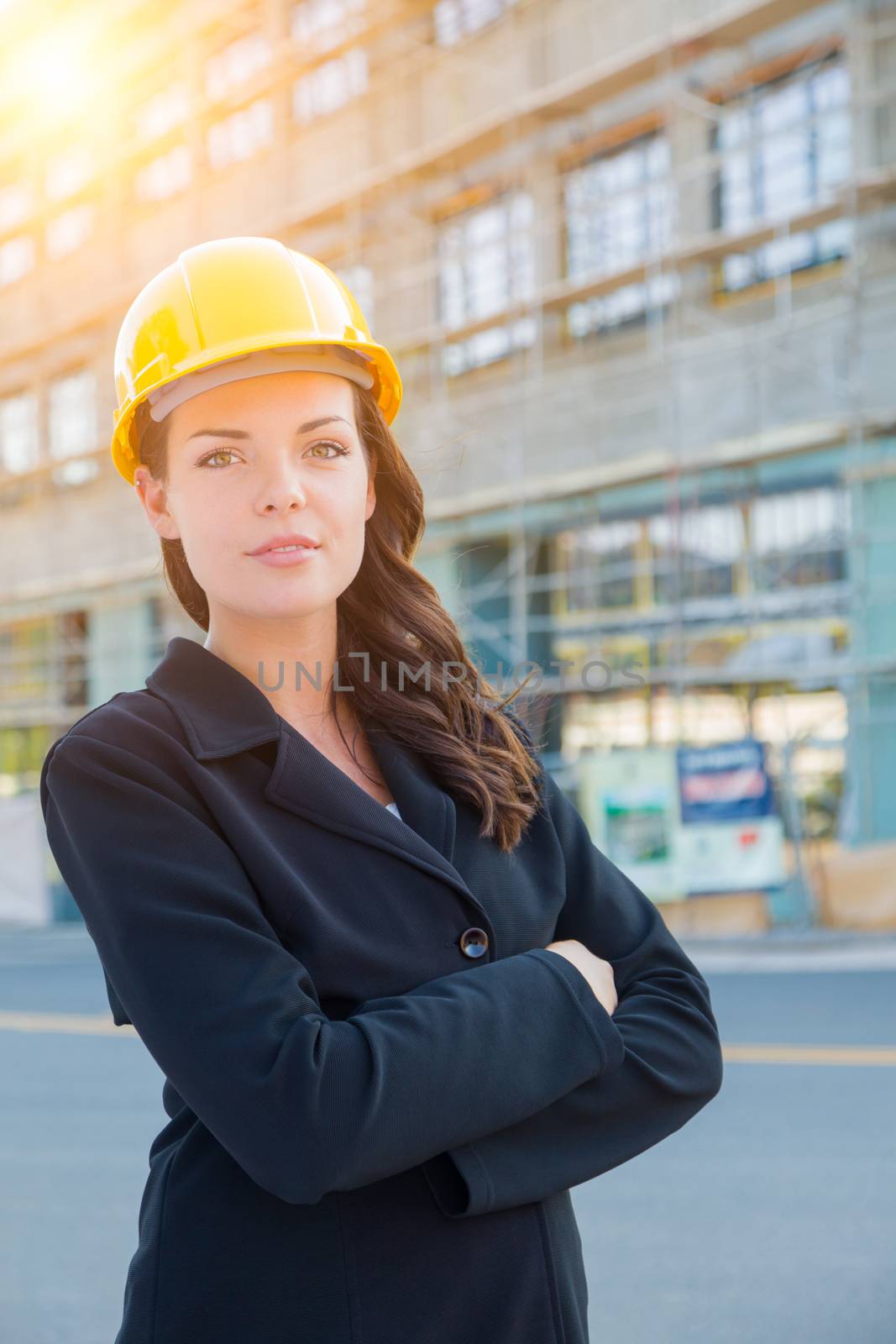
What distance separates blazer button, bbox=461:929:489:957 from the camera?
1.73 metres

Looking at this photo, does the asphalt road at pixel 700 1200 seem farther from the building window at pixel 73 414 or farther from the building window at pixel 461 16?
the building window at pixel 73 414

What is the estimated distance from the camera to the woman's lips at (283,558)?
1748 millimetres

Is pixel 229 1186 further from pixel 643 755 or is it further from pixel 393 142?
pixel 393 142

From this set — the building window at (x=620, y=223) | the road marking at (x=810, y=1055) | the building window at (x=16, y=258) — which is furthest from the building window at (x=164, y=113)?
the road marking at (x=810, y=1055)

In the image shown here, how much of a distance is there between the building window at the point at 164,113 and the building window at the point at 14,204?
3892mm

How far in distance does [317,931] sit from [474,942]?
0.75 ft

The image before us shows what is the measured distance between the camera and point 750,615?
15.7m

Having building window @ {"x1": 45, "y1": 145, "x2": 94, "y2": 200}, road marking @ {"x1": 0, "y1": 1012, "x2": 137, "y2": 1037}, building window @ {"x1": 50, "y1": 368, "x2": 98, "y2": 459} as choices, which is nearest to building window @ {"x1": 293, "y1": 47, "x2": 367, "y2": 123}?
building window @ {"x1": 45, "y1": 145, "x2": 94, "y2": 200}

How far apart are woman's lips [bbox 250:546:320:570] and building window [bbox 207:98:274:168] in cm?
2231

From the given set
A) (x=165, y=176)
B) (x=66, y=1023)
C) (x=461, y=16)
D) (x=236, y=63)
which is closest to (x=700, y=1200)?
(x=66, y=1023)

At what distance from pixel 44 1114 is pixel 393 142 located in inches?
632

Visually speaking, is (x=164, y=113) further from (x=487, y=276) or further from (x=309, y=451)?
(x=309, y=451)

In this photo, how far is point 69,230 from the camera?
27.2m

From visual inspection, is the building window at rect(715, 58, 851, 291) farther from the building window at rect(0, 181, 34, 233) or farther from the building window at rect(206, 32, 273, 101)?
the building window at rect(0, 181, 34, 233)
